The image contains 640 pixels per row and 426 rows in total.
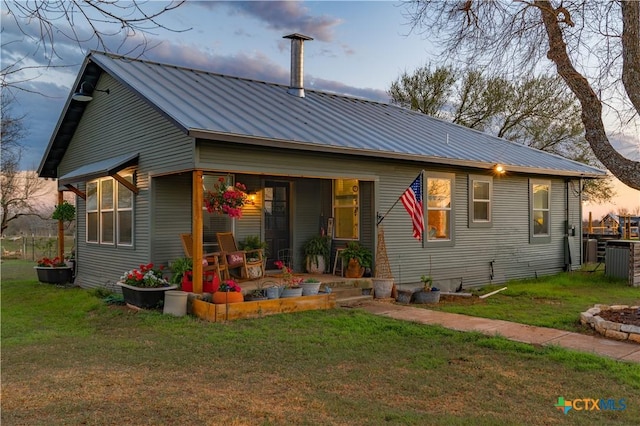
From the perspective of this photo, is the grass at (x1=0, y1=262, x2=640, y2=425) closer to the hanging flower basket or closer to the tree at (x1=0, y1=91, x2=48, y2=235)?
the hanging flower basket

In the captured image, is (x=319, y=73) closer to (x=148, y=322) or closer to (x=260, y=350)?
(x=148, y=322)

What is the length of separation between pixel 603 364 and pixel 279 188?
753 cm

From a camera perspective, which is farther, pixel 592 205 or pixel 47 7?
pixel 592 205

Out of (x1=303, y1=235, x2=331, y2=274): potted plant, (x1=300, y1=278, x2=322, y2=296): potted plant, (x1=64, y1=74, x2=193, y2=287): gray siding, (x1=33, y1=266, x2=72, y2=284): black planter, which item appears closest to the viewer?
(x1=300, y1=278, x2=322, y2=296): potted plant

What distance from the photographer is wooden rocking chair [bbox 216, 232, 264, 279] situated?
1005 cm

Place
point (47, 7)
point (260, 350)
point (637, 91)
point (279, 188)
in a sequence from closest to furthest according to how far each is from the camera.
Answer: point (47, 7) → point (260, 350) → point (637, 91) → point (279, 188)

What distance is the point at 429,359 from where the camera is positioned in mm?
5941

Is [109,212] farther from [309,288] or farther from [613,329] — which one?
[613,329]

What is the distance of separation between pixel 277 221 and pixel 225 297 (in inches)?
142

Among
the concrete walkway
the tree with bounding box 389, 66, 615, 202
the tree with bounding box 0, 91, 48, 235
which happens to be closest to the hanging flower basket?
the concrete walkway

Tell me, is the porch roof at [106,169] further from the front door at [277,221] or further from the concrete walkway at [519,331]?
the concrete walkway at [519,331]

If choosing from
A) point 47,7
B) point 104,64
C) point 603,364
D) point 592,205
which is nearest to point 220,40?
point 104,64

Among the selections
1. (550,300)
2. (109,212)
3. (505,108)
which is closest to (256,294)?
(109,212)

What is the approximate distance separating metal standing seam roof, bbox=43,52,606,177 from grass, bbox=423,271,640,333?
111 inches
